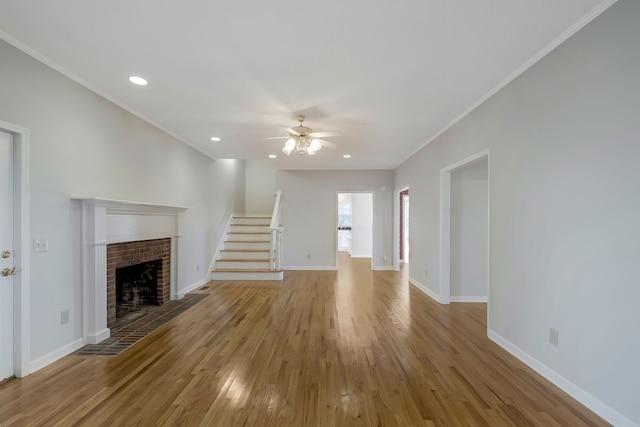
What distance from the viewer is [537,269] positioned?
241 cm

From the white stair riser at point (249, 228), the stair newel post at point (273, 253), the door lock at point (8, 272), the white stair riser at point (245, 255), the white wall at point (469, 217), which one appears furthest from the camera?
the white stair riser at point (249, 228)

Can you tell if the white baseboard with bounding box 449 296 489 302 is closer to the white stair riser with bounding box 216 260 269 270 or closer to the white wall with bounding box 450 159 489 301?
the white wall with bounding box 450 159 489 301

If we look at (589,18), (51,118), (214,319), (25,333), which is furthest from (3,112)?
(589,18)

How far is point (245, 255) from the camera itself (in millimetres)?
6348

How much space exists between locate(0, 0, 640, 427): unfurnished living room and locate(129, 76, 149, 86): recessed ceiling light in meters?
0.02

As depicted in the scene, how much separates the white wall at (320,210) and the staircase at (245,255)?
0.87 meters

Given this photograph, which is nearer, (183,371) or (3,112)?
(3,112)

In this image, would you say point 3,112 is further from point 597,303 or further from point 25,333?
point 597,303

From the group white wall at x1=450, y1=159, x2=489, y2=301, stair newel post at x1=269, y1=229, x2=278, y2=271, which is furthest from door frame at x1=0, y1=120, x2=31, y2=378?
white wall at x1=450, y1=159, x2=489, y2=301

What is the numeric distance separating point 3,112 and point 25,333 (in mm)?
1718

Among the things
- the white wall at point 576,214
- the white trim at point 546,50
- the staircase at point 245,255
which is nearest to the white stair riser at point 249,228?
the staircase at point 245,255

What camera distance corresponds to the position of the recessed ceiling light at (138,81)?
2.70 m

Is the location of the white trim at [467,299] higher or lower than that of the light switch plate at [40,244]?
lower

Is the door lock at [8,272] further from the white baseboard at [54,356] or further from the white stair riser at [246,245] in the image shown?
the white stair riser at [246,245]
